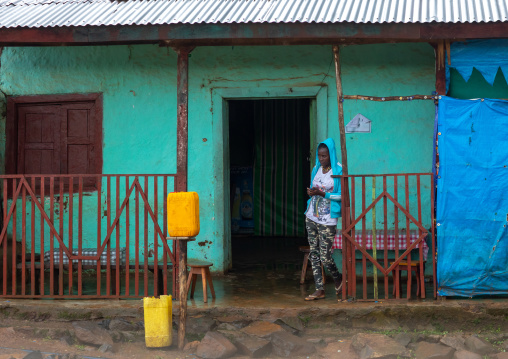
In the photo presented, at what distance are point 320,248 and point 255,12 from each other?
8.40 ft

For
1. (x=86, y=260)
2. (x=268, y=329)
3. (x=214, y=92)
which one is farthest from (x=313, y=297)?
(x=214, y=92)

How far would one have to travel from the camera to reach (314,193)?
21.7 feet

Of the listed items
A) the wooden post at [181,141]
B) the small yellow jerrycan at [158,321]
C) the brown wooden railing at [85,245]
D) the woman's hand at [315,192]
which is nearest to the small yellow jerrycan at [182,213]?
the small yellow jerrycan at [158,321]

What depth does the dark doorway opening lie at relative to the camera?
1197 centimetres

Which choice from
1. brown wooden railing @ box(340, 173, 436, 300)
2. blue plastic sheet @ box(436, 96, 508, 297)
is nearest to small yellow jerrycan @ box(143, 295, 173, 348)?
brown wooden railing @ box(340, 173, 436, 300)

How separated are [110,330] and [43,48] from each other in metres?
4.10

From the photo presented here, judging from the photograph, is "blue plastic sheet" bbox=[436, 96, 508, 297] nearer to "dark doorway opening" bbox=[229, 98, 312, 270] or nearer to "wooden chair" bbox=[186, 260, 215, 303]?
"wooden chair" bbox=[186, 260, 215, 303]

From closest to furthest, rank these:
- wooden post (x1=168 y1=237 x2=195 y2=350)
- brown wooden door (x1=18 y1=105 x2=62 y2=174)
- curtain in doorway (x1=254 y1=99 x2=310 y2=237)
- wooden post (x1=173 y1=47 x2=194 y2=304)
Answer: wooden post (x1=168 y1=237 x2=195 y2=350)
wooden post (x1=173 y1=47 x2=194 y2=304)
brown wooden door (x1=18 y1=105 x2=62 y2=174)
curtain in doorway (x1=254 y1=99 x2=310 y2=237)

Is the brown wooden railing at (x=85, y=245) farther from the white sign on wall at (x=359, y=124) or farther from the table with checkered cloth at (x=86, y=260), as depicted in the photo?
the white sign on wall at (x=359, y=124)

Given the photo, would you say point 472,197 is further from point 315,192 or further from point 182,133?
point 182,133

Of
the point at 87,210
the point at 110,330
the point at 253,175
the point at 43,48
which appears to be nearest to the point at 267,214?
the point at 253,175

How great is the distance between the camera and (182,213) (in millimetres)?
5535

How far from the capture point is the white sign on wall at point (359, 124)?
7.93 metres

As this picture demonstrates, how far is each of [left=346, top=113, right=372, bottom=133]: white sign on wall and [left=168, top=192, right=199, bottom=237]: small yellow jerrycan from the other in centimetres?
299
